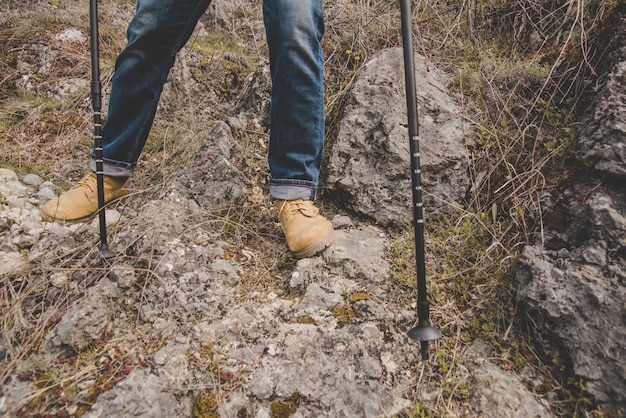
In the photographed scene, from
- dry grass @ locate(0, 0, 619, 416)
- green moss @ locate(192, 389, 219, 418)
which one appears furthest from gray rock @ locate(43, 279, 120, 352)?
green moss @ locate(192, 389, 219, 418)

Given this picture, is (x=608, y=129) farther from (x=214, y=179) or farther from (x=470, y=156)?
(x=214, y=179)

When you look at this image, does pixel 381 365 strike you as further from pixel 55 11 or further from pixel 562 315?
pixel 55 11

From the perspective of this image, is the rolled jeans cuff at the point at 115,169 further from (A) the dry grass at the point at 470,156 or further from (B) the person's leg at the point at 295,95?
(B) the person's leg at the point at 295,95

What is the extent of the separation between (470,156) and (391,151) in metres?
0.43

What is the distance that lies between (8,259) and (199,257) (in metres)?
0.89

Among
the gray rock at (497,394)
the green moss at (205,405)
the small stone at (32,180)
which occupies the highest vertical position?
the gray rock at (497,394)

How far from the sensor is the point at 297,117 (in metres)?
1.70

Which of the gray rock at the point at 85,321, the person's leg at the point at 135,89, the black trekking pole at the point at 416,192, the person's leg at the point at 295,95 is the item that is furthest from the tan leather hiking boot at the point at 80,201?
the black trekking pole at the point at 416,192

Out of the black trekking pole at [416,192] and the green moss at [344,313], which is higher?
the black trekking pole at [416,192]

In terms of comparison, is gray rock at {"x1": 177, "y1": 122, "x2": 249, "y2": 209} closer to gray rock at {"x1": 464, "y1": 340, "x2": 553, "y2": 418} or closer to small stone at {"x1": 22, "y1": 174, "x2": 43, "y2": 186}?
small stone at {"x1": 22, "y1": 174, "x2": 43, "y2": 186}

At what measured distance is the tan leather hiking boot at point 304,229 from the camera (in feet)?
5.49

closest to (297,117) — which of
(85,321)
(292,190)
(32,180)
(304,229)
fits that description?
(292,190)

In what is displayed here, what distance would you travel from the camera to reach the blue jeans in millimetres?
1627

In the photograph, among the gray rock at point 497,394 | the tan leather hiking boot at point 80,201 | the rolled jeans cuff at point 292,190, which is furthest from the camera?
the tan leather hiking boot at point 80,201
